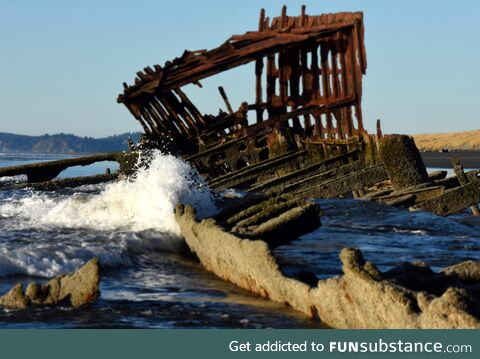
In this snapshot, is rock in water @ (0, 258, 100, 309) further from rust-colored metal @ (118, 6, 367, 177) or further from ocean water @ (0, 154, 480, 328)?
rust-colored metal @ (118, 6, 367, 177)

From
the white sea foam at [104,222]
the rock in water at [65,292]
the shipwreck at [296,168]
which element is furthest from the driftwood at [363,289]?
the white sea foam at [104,222]

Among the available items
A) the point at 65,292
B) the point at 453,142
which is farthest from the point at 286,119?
the point at 453,142

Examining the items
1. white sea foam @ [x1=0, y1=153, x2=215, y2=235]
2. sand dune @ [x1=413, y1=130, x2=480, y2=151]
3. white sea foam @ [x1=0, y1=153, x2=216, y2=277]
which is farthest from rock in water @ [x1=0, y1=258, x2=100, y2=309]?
sand dune @ [x1=413, y1=130, x2=480, y2=151]

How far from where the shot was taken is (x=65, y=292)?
22.6 feet

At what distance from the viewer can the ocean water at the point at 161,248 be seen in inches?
261

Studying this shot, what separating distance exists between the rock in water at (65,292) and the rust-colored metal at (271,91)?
9920 millimetres

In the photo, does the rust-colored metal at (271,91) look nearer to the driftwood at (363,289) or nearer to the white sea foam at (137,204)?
the white sea foam at (137,204)

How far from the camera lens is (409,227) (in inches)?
515

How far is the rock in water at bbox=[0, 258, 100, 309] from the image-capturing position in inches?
267

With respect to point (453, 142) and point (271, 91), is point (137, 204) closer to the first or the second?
point (271, 91)

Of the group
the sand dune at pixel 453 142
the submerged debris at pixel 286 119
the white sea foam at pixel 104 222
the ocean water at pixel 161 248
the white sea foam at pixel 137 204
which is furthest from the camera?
the sand dune at pixel 453 142

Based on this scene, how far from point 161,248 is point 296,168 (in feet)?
23.9
